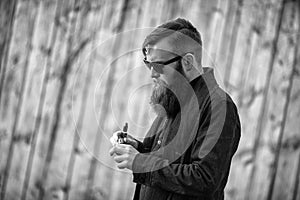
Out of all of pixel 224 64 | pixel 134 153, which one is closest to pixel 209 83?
pixel 134 153

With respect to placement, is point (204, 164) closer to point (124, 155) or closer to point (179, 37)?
point (124, 155)

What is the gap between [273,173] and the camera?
2656mm

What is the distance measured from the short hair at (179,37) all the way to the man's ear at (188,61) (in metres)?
0.02

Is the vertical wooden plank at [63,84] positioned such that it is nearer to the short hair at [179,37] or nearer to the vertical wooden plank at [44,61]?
the vertical wooden plank at [44,61]

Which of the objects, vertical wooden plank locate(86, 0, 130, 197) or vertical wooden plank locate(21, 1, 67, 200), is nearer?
vertical wooden plank locate(86, 0, 130, 197)

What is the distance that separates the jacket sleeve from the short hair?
0.22 meters

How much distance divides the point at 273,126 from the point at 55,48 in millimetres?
1387

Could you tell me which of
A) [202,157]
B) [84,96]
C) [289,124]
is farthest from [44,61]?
[202,157]

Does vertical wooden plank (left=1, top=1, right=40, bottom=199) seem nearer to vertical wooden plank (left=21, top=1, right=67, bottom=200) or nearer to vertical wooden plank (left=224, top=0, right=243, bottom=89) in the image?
vertical wooden plank (left=21, top=1, right=67, bottom=200)

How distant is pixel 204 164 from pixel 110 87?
57.8 inches

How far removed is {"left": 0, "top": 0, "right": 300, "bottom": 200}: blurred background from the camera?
2.65 m

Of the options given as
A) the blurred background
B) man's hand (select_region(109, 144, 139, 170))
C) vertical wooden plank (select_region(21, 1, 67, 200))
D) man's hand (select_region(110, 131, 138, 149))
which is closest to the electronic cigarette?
man's hand (select_region(110, 131, 138, 149))

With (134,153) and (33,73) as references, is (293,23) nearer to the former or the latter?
(134,153)

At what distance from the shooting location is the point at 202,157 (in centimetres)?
154
